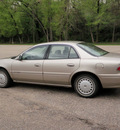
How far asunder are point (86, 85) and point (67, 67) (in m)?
0.69

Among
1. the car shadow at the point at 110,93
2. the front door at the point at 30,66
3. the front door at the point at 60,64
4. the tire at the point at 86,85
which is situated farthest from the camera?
the front door at the point at 30,66

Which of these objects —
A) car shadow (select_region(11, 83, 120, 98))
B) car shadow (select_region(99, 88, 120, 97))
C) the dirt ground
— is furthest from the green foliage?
the dirt ground

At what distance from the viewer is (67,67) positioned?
4398mm

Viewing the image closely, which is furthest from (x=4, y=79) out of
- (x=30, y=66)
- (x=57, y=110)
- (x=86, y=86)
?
(x=86, y=86)

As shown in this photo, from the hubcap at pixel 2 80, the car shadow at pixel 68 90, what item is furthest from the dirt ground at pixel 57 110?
the hubcap at pixel 2 80

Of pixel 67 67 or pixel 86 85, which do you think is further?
pixel 67 67

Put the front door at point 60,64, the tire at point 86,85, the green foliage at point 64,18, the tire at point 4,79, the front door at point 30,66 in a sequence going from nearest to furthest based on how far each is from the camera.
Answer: the tire at point 86,85
the front door at point 60,64
the front door at point 30,66
the tire at point 4,79
the green foliage at point 64,18

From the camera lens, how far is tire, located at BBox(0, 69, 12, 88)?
538 centimetres

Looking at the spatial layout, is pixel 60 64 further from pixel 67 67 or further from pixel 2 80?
pixel 2 80

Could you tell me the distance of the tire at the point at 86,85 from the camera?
4.21 metres

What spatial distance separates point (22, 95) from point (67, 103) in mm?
1417

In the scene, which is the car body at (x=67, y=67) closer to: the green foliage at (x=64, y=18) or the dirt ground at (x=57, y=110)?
the dirt ground at (x=57, y=110)

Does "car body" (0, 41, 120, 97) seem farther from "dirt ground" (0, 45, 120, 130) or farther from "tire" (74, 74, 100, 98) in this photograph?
"dirt ground" (0, 45, 120, 130)

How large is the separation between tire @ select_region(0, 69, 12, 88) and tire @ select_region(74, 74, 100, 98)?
7.60 feet
